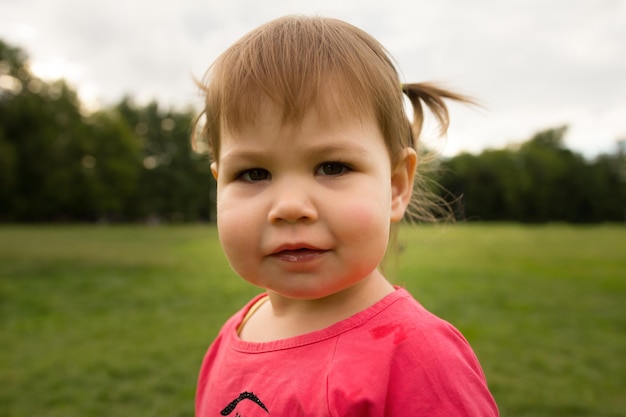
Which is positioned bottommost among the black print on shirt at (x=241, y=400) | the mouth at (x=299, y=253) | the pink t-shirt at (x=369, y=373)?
the black print on shirt at (x=241, y=400)

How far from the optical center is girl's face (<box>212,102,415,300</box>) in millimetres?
1146

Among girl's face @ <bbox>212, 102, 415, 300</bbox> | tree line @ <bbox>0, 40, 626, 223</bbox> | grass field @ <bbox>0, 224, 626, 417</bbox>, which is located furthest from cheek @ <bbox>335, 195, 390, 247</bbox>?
tree line @ <bbox>0, 40, 626, 223</bbox>

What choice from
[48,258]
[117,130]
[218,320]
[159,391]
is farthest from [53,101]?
[159,391]

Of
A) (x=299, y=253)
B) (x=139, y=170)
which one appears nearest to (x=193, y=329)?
(x=299, y=253)

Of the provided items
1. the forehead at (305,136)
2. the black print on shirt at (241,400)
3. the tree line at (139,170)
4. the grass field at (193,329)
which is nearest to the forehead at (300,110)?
the forehead at (305,136)

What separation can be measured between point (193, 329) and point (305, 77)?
18.0 ft

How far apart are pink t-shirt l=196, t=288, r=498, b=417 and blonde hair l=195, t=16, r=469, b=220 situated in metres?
0.43

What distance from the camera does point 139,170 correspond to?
5103 cm

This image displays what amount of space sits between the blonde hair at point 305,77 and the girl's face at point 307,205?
0.13ft

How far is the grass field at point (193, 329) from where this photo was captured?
4039mm

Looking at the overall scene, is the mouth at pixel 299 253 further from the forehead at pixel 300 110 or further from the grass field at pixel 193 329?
the grass field at pixel 193 329

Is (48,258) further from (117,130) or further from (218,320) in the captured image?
(117,130)

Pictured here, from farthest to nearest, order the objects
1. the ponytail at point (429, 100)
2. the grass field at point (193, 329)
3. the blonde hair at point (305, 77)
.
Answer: the grass field at point (193, 329)
the ponytail at point (429, 100)
the blonde hair at point (305, 77)

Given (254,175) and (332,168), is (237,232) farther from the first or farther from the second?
(332,168)
